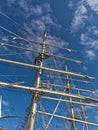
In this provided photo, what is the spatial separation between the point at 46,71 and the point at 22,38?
4.59 m

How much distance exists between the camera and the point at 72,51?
30906mm

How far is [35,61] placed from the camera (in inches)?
1151

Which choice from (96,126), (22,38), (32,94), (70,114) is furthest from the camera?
(70,114)

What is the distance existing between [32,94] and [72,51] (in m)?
9.23

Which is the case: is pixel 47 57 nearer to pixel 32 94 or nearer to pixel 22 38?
pixel 22 38

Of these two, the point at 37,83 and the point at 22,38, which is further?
the point at 22,38

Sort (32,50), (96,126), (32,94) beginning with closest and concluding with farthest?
(32,94) < (32,50) < (96,126)

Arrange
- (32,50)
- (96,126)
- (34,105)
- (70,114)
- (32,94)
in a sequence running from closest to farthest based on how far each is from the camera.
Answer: (34,105), (32,94), (32,50), (96,126), (70,114)

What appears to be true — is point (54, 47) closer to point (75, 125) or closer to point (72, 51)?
point (72, 51)

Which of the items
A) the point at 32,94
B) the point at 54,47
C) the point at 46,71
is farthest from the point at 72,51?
the point at 32,94

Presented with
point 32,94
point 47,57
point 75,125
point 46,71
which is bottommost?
point 75,125

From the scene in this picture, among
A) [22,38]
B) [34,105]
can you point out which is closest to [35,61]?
[22,38]

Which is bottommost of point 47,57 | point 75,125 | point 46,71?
point 75,125

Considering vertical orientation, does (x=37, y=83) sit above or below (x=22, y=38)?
below
